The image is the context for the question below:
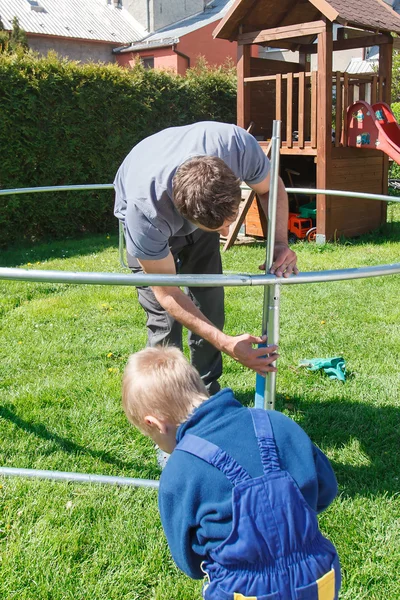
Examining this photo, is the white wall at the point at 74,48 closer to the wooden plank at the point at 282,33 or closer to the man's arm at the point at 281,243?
the wooden plank at the point at 282,33

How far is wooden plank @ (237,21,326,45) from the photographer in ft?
25.8

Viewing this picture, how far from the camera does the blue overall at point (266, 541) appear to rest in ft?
4.83

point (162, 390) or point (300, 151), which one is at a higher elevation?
point (300, 151)

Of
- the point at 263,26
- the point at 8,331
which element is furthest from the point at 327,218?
the point at 8,331

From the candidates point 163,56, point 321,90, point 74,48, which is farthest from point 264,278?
point 74,48

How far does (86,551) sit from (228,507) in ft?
3.73

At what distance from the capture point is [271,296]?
86.4 inches

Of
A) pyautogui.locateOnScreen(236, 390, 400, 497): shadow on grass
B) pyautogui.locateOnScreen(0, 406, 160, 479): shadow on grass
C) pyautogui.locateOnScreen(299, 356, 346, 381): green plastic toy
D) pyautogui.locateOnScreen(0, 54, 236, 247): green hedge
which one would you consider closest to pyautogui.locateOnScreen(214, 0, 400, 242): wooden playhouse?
pyautogui.locateOnScreen(0, 54, 236, 247): green hedge

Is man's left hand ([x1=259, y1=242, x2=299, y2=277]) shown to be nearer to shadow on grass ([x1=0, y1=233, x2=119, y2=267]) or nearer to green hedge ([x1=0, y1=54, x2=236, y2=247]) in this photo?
A: shadow on grass ([x1=0, y1=233, x2=119, y2=267])

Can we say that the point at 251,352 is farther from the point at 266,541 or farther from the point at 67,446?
the point at 67,446

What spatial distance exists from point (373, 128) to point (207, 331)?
6.64m

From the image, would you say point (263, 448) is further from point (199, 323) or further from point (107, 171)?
point (107, 171)

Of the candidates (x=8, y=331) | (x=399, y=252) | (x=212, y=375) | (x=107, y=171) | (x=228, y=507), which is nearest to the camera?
(x=228, y=507)

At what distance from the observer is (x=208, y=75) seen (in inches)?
461
